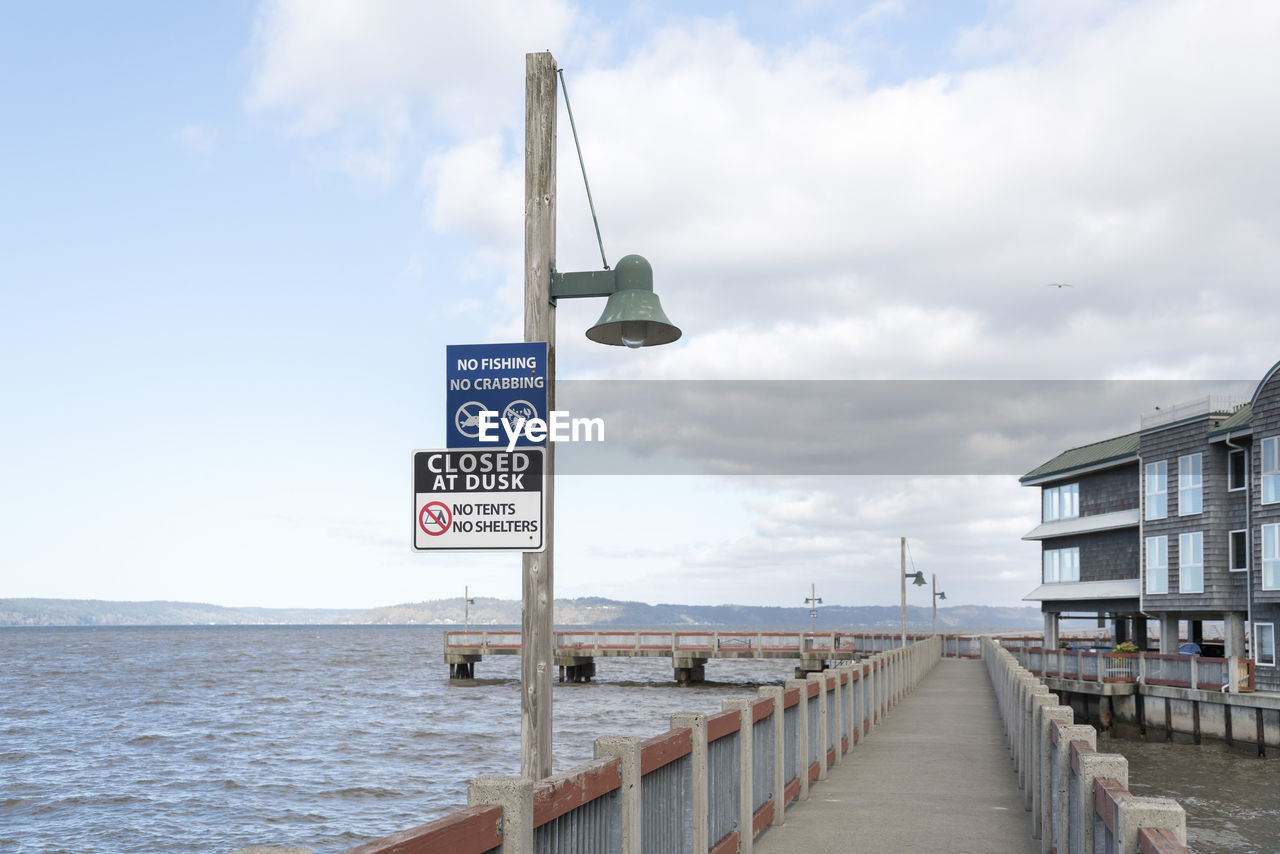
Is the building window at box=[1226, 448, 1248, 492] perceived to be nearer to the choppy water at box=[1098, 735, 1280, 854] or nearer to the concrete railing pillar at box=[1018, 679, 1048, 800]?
the choppy water at box=[1098, 735, 1280, 854]

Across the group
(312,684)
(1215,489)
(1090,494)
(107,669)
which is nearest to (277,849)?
(1215,489)

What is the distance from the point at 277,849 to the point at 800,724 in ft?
31.5

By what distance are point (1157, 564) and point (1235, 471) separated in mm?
5552

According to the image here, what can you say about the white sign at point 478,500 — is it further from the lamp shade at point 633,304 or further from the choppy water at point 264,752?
the choppy water at point 264,752

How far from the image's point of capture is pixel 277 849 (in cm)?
346

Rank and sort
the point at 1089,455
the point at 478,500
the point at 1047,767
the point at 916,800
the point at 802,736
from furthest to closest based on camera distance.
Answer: the point at 1089,455
the point at 916,800
the point at 802,736
the point at 1047,767
the point at 478,500

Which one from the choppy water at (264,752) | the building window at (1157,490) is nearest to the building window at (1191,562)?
the building window at (1157,490)

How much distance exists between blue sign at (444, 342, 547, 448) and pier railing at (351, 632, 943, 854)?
2130mm

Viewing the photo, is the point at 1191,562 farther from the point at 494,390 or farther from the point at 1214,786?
the point at 494,390

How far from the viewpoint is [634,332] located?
8914 millimetres

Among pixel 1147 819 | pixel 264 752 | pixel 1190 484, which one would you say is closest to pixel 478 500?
pixel 1147 819

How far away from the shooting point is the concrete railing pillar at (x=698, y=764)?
812 cm

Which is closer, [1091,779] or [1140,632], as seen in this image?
[1091,779]

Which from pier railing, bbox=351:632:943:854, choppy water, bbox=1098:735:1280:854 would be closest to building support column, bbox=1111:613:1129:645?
choppy water, bbox=1098:735:1280:854
